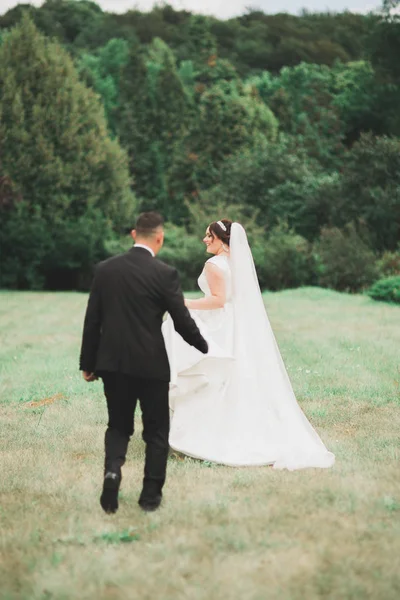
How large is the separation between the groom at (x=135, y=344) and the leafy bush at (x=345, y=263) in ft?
77.4

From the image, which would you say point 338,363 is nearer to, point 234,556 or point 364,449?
point 364,449

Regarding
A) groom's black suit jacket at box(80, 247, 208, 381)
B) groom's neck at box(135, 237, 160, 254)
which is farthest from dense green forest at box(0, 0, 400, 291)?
groom's black suit jacket at box(80, 247, 208, 381)

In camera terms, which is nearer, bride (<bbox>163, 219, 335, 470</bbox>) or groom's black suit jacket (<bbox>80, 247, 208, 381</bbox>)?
groom's black suit jacket (<bbox>80, 247, 208, 381</bbox>)

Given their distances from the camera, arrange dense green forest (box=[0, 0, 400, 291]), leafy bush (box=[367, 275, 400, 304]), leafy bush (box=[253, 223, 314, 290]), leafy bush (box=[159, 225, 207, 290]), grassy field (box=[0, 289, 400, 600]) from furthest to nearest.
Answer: dense green forest (box=[0, 0, 400, 291])
leafy bush (box=[159, 225, 207, 290])
leafy bush (box=[253, 223, 314, 290])
leafy bush (box=[367, 275, 400, 304])
grassy field (box=[0, 289, 400, 600])

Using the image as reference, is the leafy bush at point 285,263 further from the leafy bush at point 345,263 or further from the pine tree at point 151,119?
the pine tree at point 151,119

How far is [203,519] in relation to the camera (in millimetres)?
5023

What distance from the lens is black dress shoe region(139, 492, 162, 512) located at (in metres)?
5.23

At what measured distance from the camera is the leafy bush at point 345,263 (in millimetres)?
28609

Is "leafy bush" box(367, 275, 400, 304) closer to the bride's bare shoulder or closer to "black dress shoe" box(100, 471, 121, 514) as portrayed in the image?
the bride's bare shoulder

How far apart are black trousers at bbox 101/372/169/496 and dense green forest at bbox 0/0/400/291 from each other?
24.2m

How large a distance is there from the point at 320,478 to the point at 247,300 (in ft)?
5.86

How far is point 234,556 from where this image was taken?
4.37m

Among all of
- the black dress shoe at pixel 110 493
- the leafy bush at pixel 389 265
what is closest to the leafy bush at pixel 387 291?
the leafy bush at pixel 389 265

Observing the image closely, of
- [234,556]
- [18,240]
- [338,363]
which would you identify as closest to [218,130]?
[18,240]
